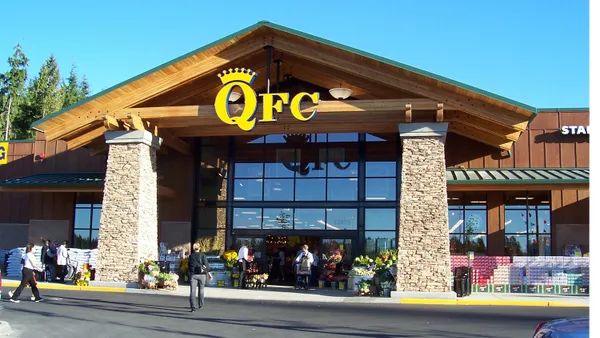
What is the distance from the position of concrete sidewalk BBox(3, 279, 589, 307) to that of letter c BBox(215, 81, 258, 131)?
5391 millimetres

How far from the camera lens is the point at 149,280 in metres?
19.9

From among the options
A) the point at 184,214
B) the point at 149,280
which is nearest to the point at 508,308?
the point at 149,280

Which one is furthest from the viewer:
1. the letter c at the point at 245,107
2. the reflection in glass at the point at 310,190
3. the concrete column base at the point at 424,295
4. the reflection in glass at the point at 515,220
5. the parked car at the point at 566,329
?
the reflection in glass at the point at 310,190

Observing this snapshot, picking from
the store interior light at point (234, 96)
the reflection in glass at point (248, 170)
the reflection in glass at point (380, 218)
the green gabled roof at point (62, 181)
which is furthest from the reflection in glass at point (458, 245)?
the green gabled roof at point (62, 181)

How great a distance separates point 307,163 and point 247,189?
8.72 ft

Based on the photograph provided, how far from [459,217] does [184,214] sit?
1082 centimetres

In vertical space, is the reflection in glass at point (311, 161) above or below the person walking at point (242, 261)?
above

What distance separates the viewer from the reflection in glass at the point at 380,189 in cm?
2336

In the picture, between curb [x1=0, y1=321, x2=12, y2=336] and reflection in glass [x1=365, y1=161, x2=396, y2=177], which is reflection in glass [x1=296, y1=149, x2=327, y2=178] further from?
curb [x1=0, y1=321, x2=12, y2=336]

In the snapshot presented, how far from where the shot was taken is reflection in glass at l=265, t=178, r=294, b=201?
24.2 metres

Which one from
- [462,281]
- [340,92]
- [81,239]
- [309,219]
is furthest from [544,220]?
[81,239]

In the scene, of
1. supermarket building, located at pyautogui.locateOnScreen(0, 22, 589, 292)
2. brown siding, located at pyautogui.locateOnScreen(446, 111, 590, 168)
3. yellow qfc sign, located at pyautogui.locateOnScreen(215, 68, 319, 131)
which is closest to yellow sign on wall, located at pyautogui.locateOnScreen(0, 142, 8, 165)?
supermarket building, located at pyautogui.locateOnScreen(0, 22, 589, 292)

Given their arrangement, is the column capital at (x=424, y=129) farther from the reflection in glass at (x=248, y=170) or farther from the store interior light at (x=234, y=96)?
the reflection in glass at (x=248, y=170)

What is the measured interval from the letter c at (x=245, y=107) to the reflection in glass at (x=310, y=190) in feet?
16.4
